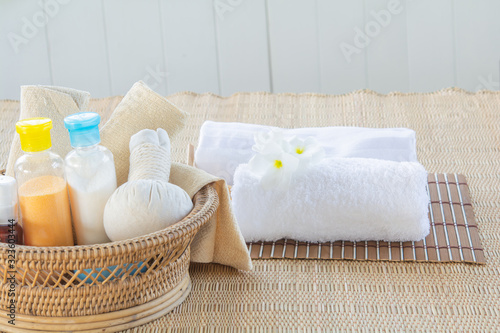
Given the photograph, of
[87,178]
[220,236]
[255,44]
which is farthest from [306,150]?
[255,44]

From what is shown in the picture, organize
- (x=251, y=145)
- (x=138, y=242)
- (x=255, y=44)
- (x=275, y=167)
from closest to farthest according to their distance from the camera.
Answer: (x=138, y=242) < (x=275, y=167) < (x=251, y=145) < (x=255, y=44)

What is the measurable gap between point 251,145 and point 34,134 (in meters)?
0.42

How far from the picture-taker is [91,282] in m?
0.58

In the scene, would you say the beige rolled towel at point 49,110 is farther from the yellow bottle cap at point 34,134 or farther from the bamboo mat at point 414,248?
the bamboo mat at point 414,248

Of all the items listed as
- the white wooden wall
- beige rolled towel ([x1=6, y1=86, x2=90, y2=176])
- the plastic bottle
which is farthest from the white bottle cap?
the white wooden wall

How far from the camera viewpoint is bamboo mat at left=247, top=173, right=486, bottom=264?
2.50ft

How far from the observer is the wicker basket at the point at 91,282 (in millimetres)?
553

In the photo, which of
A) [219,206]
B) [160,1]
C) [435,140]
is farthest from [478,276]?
[160,1]

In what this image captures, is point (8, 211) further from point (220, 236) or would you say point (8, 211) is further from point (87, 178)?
point (220, 236)

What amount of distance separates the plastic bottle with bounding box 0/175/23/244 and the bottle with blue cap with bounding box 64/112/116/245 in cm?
5

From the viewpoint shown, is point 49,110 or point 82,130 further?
point 49,110

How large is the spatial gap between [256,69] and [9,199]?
1.42m

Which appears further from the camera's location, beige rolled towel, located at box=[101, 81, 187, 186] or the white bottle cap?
beige rolled towel, located at box=[101, 81, 187, 186]

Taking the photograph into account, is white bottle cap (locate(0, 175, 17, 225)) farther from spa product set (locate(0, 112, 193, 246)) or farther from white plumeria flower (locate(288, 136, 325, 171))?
white plumeria flower (locate(288, 136, 325, 171))
